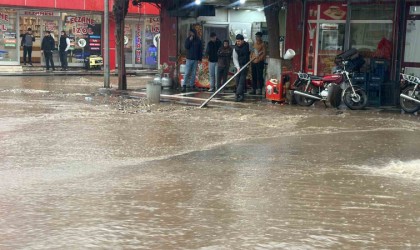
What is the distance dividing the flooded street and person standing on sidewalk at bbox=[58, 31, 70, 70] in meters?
16.9

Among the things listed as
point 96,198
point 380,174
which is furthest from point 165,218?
point 380,174

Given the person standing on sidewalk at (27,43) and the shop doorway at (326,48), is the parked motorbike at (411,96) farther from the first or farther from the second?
the person standing on sidewalk at (27,43)

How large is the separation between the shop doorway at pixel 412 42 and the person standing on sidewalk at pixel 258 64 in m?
4.13

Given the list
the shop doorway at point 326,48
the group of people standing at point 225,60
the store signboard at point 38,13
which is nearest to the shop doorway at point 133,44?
the store signboard at point 38,13

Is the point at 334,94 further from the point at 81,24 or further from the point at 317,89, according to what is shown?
the point at 81,24

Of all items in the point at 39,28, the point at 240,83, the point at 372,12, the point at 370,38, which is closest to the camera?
the point at 240,83

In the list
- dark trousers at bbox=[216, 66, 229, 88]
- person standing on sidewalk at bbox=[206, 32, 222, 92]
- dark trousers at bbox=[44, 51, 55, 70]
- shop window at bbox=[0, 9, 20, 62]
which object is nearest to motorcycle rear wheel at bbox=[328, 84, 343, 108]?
dark trousers at bbox=[216, 66, 229, 88]

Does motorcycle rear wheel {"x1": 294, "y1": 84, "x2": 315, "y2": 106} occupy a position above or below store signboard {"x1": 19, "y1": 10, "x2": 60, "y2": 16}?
below

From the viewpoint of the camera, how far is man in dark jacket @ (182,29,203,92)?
19297mm

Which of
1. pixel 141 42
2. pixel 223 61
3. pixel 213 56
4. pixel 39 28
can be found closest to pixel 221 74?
pixel 223 61

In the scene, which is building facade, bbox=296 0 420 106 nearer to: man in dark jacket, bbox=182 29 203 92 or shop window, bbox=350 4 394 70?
shop window, bbox=350 4 394 70

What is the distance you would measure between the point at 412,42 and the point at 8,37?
811 inches

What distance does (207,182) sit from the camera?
6957mm

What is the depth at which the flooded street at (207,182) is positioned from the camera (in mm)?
5086
